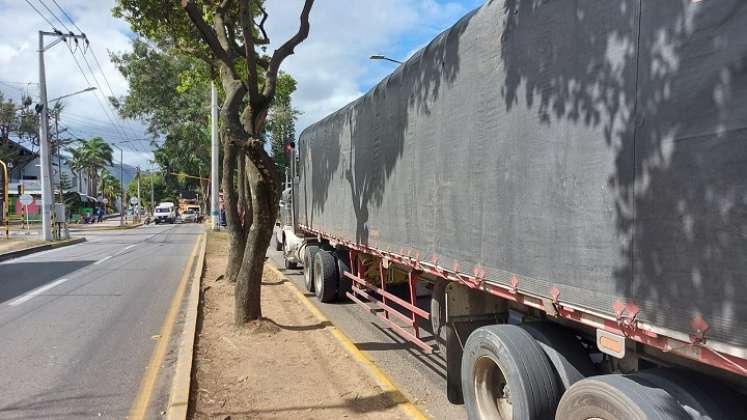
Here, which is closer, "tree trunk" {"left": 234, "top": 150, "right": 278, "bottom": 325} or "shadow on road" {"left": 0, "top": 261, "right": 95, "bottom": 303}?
"tree trunk" {"left": 234, "top": 150, "right": 278, "bottom": 325}

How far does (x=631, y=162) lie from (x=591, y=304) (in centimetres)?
79

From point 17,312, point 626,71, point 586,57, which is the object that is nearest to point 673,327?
point 626,71

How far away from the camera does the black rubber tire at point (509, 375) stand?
3.37 metres

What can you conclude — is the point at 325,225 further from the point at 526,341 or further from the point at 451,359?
the point at 526,341

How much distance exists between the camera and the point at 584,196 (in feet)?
9.87

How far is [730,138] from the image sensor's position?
7.17 ft

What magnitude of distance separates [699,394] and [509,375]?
121cm

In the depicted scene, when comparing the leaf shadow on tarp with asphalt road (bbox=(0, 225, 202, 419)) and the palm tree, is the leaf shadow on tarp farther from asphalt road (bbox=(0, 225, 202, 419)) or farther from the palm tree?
the palm tree

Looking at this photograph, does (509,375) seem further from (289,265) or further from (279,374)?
(289,265)

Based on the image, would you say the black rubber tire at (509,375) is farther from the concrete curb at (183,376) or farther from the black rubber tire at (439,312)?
the concrete curb at (183,376)

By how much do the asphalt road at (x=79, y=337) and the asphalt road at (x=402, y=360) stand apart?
2.35 m

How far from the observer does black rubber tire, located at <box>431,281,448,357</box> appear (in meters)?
5.11

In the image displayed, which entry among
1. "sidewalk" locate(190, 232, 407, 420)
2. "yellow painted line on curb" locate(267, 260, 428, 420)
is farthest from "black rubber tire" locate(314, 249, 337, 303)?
"yellow painted line on curb" locate(267, 260, 428, 420)

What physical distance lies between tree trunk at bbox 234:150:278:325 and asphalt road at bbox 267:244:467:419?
4.65ft
